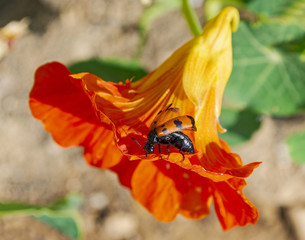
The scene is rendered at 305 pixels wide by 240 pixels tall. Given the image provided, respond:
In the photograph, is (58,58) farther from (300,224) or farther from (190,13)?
(300,224)

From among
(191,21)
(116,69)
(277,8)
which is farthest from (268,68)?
(116,69)

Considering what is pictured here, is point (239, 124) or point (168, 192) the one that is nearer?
point (168, 192)

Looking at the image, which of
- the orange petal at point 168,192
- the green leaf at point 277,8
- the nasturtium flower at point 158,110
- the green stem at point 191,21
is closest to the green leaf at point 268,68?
the green leaf at point 277,8

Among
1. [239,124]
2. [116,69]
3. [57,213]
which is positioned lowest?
[57,213]

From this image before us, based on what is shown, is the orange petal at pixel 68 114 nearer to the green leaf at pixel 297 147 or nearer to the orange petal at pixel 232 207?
the orange petal at pixel 232 207

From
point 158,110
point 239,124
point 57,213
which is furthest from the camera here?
point 239,124

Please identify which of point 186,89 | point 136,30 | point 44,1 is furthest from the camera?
point 136,30

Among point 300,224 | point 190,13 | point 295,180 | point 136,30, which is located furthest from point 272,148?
point 190,13

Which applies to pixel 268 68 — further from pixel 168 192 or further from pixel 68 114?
pixel 68 114
